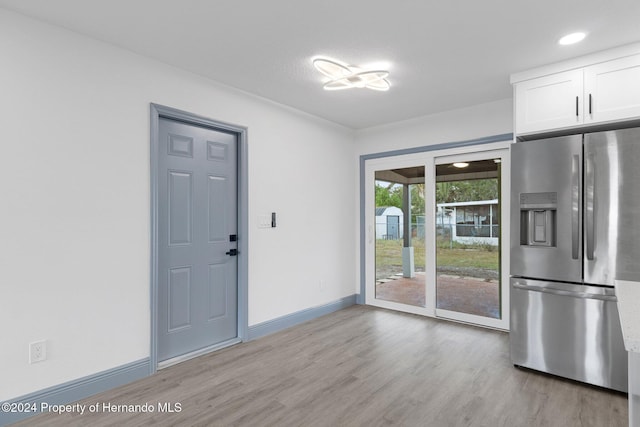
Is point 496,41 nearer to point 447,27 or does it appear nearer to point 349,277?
point 447,27

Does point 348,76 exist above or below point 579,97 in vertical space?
above

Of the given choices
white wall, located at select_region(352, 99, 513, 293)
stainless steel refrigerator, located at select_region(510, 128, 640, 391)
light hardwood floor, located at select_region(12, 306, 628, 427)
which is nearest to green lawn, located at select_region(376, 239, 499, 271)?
white wall, located at select_region(352, 99, 513, 293)

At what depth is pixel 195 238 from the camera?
3232mm

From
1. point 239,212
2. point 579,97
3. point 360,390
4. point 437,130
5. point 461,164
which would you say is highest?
point 437,130

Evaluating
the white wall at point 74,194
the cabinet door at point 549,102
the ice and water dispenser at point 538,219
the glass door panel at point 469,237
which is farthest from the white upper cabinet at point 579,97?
the white wall at point 74,194

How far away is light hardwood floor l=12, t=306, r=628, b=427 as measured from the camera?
222 cm

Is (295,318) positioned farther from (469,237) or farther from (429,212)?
(469,237)

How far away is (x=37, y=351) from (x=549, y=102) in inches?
166

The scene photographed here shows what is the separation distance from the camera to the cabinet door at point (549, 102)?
279 centimetres

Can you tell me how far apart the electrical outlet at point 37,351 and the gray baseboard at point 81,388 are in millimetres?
214

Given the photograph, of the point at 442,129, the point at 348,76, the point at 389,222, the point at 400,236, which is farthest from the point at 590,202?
the point at 389,222

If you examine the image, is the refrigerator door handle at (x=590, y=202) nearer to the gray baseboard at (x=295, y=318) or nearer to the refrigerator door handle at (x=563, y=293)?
the refrigerator door handle at (x=563, y=293)

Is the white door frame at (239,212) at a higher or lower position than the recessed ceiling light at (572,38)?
lower

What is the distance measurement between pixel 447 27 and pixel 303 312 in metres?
3.29
